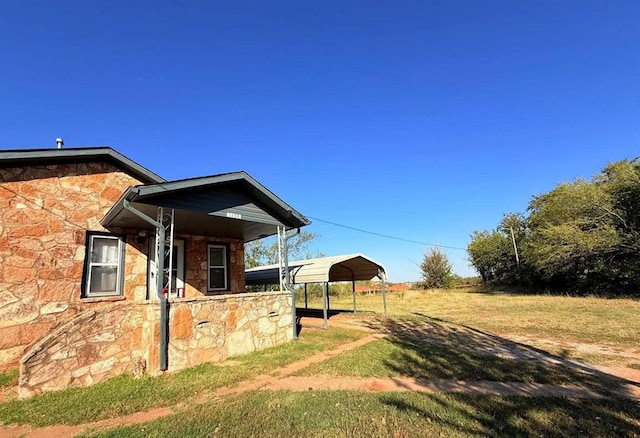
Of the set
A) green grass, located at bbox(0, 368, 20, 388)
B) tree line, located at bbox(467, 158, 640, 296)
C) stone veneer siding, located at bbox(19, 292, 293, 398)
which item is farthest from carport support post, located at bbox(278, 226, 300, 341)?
tree line, located at bbox(467, 158, 640, 296)

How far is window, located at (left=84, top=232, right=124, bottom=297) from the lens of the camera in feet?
26.6

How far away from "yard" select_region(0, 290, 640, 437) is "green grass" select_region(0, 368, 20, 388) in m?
0.06

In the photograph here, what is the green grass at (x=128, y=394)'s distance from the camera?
462 cm

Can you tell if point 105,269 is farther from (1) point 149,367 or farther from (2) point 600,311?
(2) point 600,311

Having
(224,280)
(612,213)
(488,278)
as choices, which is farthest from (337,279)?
(488,278)

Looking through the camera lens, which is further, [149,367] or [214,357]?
[214,357]

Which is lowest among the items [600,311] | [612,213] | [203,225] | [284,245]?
[600,311]

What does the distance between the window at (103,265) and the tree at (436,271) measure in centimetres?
3154

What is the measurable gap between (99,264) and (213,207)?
320 cm

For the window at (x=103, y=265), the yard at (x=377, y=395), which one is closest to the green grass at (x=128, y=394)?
the yard at (x=377, y=395)

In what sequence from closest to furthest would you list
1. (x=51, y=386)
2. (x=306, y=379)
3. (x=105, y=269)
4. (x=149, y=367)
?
(x=51, y=386) < (x=306, y=379) < (x=149, y=367) < (x=105, y=269)

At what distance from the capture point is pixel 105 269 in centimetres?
838

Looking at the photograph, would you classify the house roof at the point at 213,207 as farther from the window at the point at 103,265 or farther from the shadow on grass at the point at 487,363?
the shadow on grass at the point at 487,363

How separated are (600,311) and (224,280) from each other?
52.2 feet
